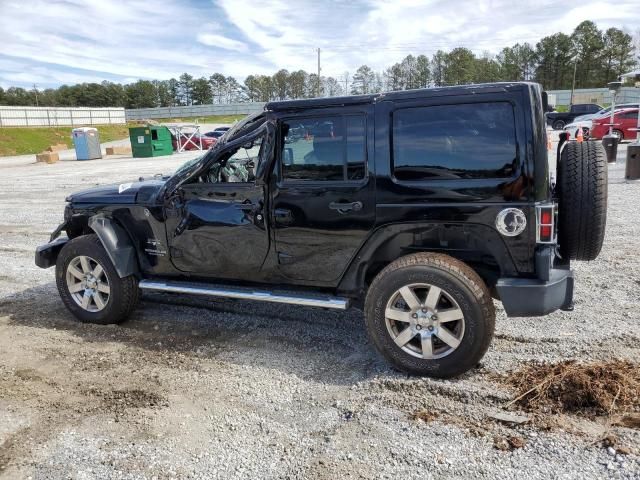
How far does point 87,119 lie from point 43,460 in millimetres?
70919

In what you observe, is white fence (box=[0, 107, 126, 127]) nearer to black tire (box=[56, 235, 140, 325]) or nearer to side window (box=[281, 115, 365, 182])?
black tire (box=[56, 235, 140, 325])

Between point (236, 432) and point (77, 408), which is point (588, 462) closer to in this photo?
point (236, 432)

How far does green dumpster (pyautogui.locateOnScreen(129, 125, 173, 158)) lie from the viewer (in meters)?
29.1

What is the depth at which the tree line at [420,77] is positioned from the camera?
5903 cm

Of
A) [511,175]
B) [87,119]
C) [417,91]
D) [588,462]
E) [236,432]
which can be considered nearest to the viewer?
[588,462]

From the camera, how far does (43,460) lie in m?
2.94

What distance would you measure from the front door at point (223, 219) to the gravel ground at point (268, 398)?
2.21ft

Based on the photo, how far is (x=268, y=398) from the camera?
3549 mm

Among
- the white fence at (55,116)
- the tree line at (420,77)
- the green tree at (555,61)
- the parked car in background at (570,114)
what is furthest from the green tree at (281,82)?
the parked car in background at (570,114)

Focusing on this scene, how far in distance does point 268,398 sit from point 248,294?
1032 millimetres

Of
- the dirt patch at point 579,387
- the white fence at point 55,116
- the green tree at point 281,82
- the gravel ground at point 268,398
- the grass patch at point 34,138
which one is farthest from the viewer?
the green tree at point 281,82

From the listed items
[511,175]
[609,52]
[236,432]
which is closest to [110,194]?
[236,432]

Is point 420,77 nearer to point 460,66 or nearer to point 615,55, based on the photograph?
point 460,66

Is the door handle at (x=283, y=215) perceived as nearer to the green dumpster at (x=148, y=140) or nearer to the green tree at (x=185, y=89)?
the green dumpster at (x=148, y=140)
